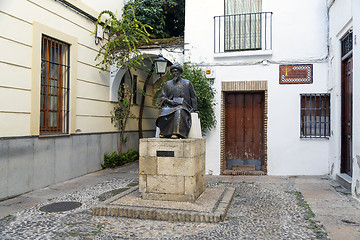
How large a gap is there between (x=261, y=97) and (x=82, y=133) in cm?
480

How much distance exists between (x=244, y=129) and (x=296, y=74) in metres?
1.96

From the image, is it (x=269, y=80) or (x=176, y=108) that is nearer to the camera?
(x=176, y=108)

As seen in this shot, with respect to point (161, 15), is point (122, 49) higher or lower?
lower

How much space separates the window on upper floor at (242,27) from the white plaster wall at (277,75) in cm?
23

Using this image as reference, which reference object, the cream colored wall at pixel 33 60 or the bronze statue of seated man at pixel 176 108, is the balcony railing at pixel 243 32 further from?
the cream colored wall at pixel 33 60

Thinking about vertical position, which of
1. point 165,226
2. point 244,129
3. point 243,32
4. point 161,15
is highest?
point 161,15

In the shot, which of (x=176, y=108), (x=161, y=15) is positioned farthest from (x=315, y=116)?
(x=161, y=15)

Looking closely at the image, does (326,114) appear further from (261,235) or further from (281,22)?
(261,235)

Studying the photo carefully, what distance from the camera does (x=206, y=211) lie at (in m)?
5.07

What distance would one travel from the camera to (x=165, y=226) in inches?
185

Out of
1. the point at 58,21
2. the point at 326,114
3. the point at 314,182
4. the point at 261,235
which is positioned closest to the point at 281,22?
the point at 326,114

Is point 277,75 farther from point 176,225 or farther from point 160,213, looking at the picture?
point 176,225

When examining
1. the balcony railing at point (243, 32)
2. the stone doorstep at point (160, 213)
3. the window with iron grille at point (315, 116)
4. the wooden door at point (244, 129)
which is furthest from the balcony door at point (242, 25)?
the stone doorstep at point (160, 213)

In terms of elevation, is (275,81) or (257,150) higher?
(275,81)
